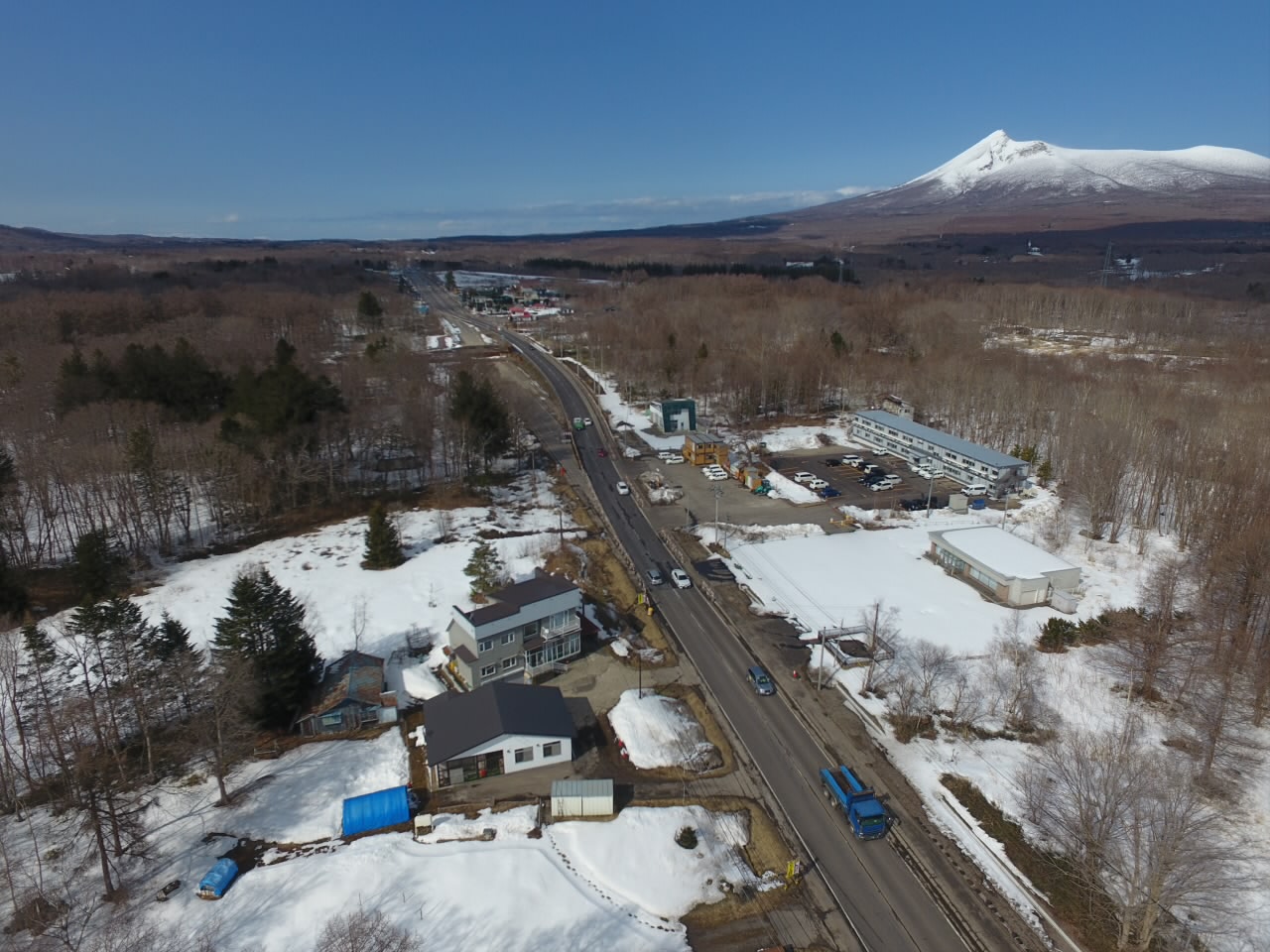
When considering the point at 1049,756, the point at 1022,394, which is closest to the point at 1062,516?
the point at 1022,394

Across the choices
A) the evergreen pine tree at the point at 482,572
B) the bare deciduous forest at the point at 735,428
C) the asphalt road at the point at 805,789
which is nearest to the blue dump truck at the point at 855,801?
the asphalt road at the point at 805,789

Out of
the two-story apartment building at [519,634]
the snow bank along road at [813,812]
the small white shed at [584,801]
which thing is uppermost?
the two-story apartment building at [519,634]

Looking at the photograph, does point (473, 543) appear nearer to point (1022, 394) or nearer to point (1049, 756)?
point (1049, 756)

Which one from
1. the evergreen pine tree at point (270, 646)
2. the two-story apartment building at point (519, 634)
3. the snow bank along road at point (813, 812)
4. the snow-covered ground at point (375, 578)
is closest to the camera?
the snow bank along road at point (813, 812)

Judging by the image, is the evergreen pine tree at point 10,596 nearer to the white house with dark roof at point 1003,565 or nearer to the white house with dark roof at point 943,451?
the white house with dark roof at point 1003,565

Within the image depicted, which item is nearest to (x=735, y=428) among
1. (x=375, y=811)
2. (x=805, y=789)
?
(x=805, y=789)

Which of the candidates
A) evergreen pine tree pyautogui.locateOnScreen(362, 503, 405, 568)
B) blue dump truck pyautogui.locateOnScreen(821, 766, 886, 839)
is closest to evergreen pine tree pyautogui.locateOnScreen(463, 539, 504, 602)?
evergreen pine tree pyautogui.locateOnScreen(362, 503, 405, 568)

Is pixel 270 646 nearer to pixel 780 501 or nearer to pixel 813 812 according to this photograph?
pixel 813 812

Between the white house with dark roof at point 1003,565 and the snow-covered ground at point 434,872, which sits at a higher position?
the white house with dark roof at point 1003,565
